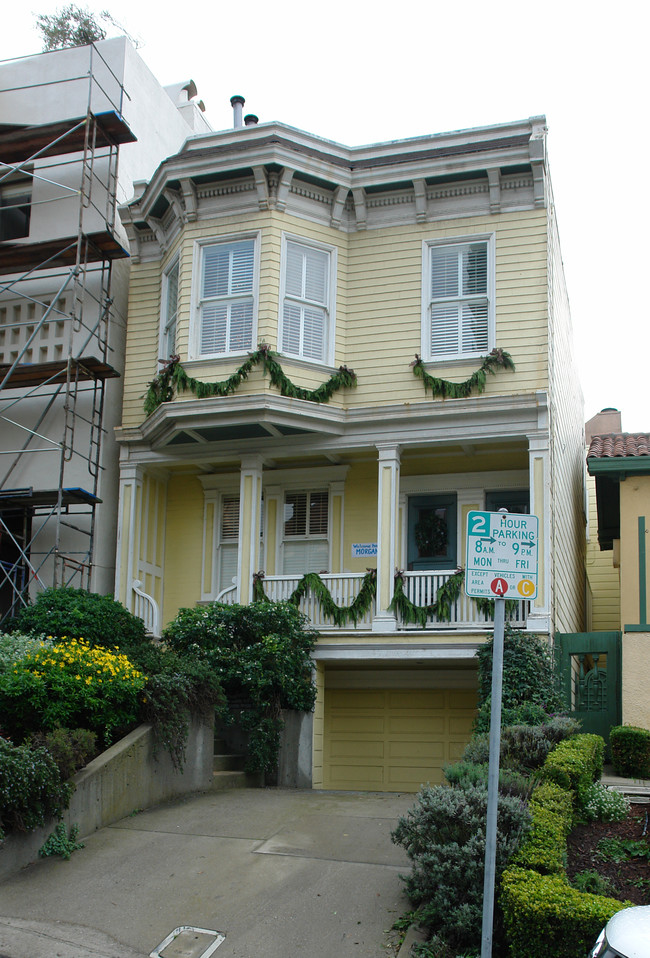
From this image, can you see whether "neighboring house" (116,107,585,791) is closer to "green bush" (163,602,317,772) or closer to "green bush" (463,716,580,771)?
"green bush" (163,602,317,772)

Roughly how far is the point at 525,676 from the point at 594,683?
1.71 m

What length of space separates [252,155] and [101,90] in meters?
3.90

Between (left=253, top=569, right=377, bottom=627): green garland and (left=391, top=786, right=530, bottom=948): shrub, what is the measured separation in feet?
22.8

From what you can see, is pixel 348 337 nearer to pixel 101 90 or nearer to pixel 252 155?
pixel 252 155

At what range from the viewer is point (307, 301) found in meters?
16.4

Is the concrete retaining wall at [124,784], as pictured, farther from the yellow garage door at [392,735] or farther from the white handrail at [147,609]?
the yellow garage door at [392,735]

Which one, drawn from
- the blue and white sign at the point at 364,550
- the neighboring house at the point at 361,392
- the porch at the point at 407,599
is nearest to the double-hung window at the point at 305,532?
the neighboring house at the point at 361,392

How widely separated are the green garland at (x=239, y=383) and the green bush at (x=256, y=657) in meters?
3.35

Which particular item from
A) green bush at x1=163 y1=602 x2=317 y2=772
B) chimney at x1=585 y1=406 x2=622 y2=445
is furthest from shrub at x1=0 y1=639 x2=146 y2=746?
chimney at x1=585 y1=406 x2=622 y2=445

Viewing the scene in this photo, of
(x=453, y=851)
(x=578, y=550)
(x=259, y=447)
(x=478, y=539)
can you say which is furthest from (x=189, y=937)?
(x=578, y=550)

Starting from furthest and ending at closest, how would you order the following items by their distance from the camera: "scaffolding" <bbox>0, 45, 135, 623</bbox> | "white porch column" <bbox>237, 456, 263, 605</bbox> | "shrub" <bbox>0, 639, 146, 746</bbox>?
1. "scaffolding" <bbox>0, 45, 135, 623</bbox>
2. "white porch column" <bbox>237, 456, 263, 605</bbox>
3. "shrub" <bbox>0, 639, 146, 746</bbox>

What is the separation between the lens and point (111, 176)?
59.7 feet

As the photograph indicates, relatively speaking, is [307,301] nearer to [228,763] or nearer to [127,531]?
[127,531]

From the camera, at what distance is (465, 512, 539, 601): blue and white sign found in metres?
6.78
